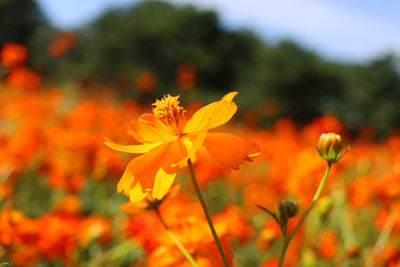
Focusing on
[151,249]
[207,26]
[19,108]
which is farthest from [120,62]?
[151,249]

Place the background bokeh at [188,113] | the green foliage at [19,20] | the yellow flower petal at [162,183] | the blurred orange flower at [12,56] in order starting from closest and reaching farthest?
the yellow flower petal at [162,183], the background bokeh at [188,113], the blurred orange flower at [12,56], the green foliage at [19,20]

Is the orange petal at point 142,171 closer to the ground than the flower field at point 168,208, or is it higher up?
higher up

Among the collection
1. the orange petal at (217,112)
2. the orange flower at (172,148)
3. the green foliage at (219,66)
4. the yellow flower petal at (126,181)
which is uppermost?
the orange petal at (217,112)

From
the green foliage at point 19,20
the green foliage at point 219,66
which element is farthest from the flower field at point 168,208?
the green foliage at point 19,20

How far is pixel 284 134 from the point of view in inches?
130

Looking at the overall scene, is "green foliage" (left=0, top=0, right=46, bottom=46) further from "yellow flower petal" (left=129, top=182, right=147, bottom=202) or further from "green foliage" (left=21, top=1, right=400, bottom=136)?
"yellow flower petal" (left=129, top=182, right=147, bottom=202)

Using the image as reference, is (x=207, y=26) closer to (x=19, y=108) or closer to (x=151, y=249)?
(x=19, y=108)

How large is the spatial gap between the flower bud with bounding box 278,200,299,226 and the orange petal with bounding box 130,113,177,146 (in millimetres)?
146

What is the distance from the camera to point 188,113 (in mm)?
2949

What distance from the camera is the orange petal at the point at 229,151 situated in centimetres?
43

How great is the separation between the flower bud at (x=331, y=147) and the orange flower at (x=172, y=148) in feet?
0.26

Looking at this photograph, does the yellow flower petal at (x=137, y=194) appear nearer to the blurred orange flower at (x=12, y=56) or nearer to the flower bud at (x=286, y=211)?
the flower bud at (x=286, y=211)

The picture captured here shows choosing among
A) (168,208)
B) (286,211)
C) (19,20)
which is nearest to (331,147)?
(286,211)

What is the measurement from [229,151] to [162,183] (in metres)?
0.08
